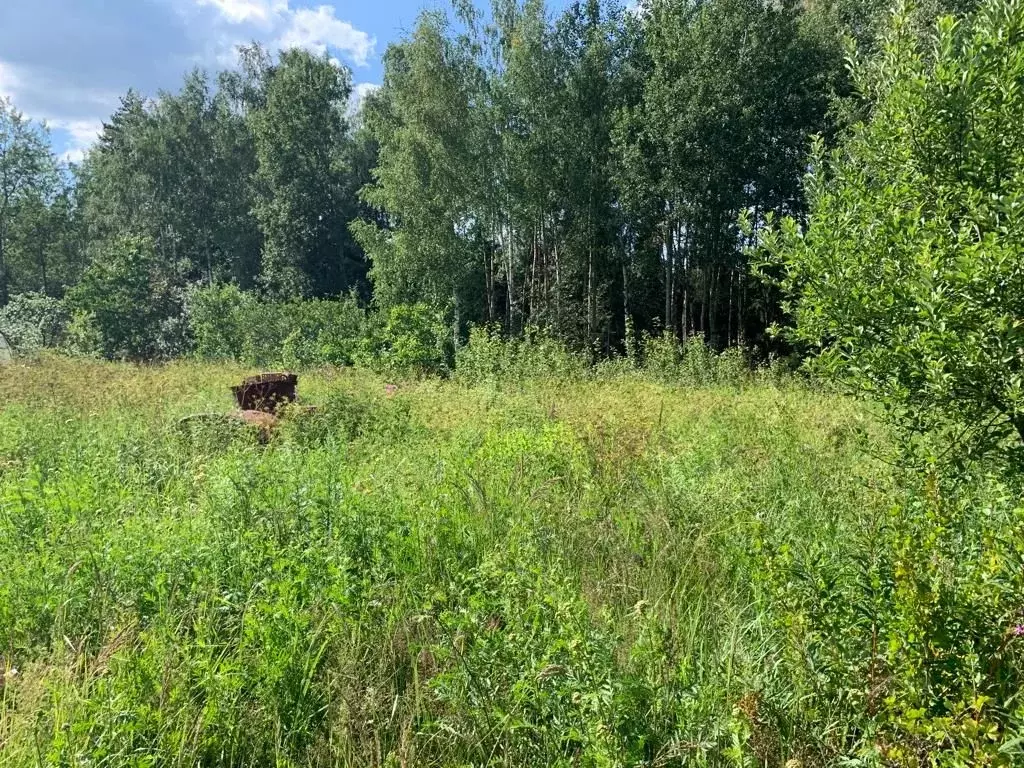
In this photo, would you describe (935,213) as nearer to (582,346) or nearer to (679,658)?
(679,658)

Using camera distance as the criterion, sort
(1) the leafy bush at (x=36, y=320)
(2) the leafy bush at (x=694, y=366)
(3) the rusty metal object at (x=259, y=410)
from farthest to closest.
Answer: (1) the leafy bush at (x=36, y=320)
(2) the leafy bush at (x=694, y=366)
(3) the rusty metal object at (x=259, y=410)

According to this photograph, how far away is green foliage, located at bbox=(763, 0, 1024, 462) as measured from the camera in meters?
2.19

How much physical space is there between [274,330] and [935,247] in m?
17.5

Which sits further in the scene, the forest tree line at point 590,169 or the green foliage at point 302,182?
the green foliage at point 302,182

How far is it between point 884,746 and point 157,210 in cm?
3575

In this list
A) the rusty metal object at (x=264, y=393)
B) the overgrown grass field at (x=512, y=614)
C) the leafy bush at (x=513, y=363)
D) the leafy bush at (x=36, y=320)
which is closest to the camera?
the overgrown grass field at (x=512, y=614)

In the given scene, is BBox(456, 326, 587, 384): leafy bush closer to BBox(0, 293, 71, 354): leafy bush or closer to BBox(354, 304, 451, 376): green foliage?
BBox(354, 304, 451, 376): green foliage

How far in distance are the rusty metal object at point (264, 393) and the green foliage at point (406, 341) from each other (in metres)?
8.65

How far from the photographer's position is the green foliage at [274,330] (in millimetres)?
17203

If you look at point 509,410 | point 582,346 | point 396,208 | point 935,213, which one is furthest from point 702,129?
point 935,213

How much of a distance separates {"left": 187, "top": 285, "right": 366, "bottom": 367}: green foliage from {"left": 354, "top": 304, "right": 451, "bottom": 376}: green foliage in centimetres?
53

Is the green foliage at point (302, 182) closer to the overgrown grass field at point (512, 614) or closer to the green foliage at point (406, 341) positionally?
the green foliage at point (406, 341)

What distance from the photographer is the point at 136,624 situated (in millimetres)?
2584

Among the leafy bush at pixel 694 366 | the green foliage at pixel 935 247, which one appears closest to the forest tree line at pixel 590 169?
the leafy bush at pixel 694 366
